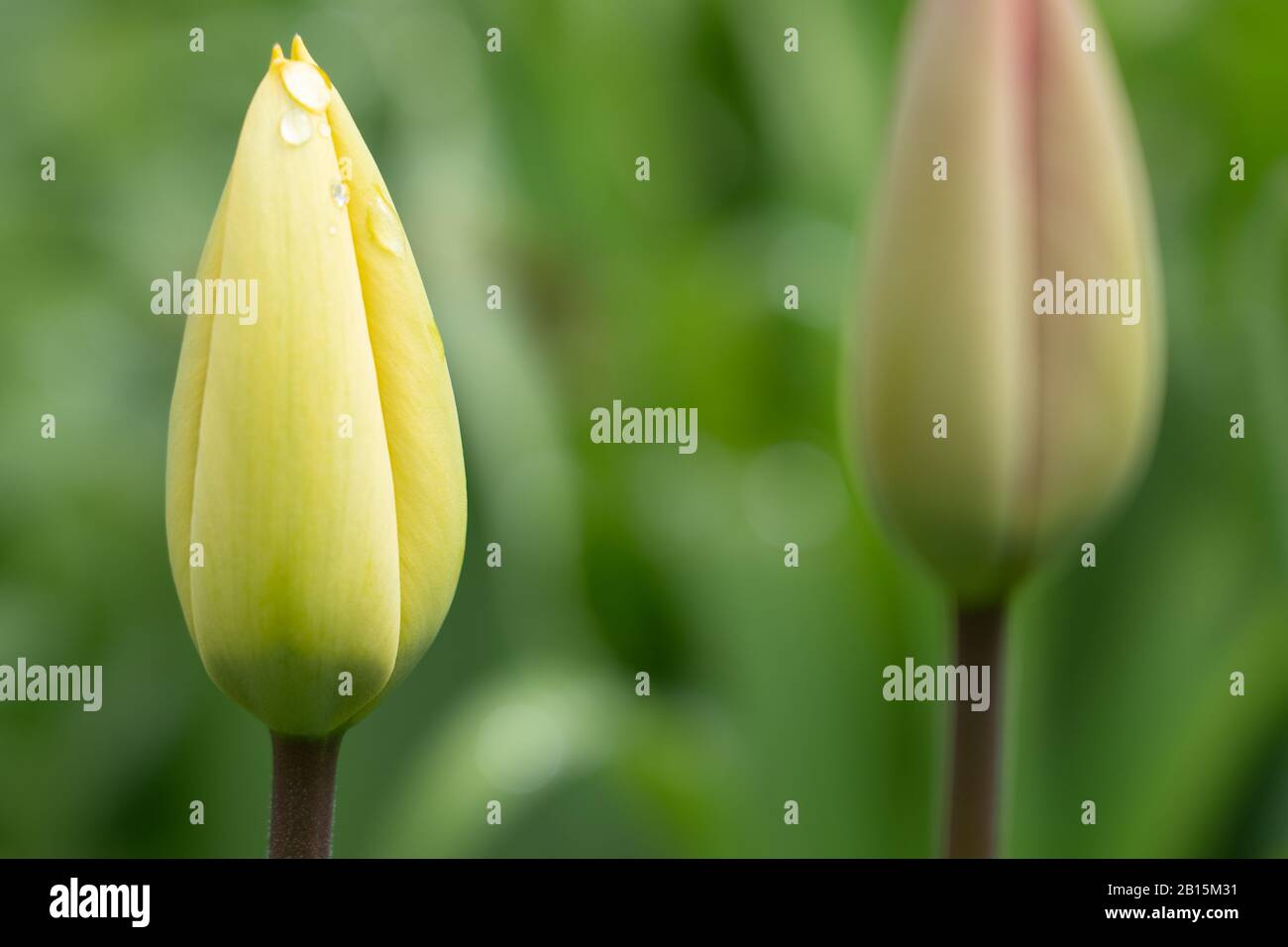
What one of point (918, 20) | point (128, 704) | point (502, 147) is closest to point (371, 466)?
point (918, 20)

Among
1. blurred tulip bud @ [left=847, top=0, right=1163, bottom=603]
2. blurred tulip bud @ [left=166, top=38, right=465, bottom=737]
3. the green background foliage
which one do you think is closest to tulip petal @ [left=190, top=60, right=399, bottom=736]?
blurred tulip bud @ [left=166, top=38, right=465, bottom=737]

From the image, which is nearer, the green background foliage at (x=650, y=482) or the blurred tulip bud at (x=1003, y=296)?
the blurred tulip bud at (x=1003, y=296)

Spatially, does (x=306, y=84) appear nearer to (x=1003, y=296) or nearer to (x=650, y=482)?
(x=1003, y=296)

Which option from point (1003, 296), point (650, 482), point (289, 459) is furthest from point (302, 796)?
point (650, 482)

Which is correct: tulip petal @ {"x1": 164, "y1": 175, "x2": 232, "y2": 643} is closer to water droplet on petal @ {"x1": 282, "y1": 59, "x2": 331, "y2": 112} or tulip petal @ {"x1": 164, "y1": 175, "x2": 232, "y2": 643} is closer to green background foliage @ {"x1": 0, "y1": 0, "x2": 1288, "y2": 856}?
water droplet on petal @ {"x1": 282, "y1": 59, "x2": 331, "y2": 112}

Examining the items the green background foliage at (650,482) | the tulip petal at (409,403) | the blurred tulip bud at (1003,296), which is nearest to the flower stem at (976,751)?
the blurred tulip bud at (1003,296)

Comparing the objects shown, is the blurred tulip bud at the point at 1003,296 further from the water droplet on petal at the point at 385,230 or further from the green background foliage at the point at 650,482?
the green background foliage at the point at 650,482

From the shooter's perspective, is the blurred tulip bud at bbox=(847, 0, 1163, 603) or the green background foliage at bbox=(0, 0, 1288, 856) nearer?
the blurred tulip bud at bbox=(847, 0, 1163, 603)
